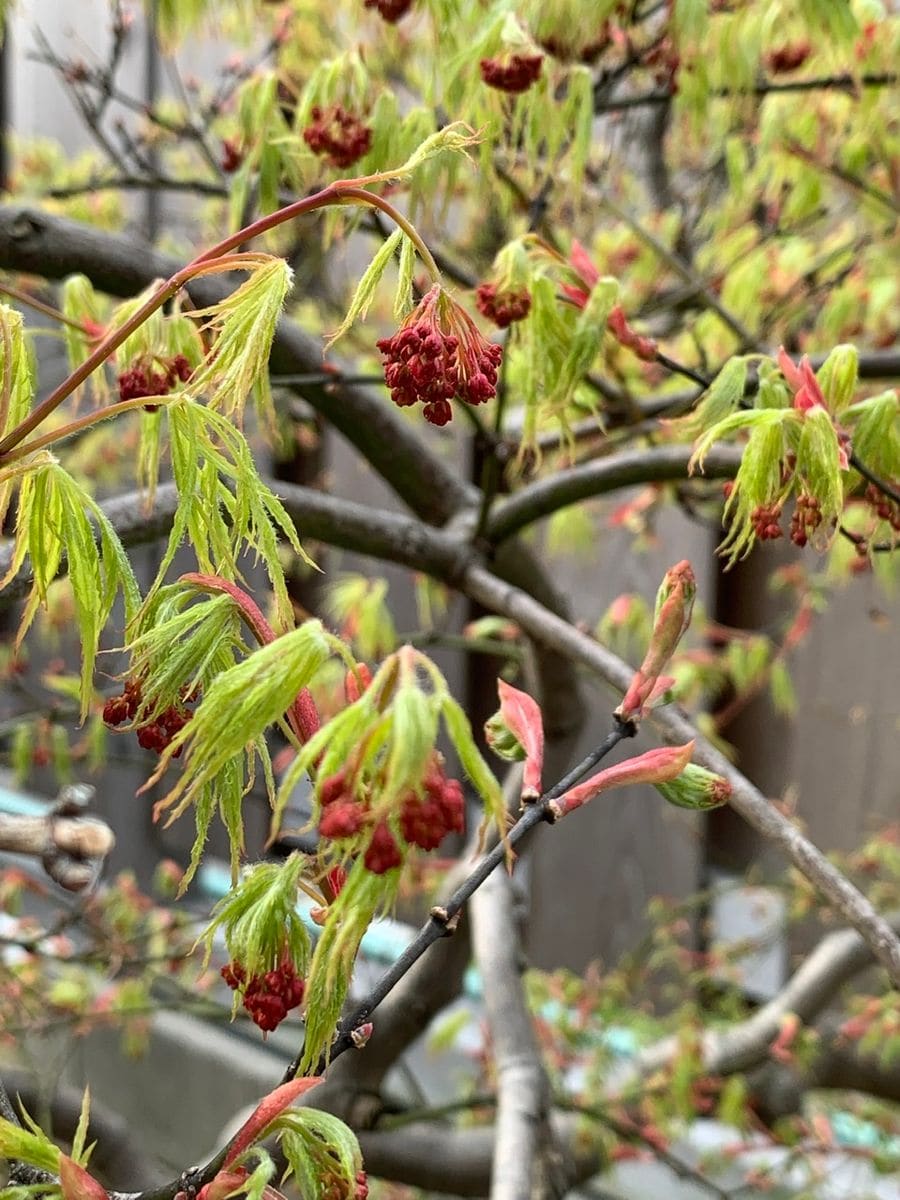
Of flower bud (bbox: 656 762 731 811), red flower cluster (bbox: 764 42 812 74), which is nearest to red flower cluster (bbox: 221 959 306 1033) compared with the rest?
flower bud (bbox: 656 762 731 811)

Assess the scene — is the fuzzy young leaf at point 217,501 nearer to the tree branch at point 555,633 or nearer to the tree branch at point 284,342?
the tree branch at point 555,633

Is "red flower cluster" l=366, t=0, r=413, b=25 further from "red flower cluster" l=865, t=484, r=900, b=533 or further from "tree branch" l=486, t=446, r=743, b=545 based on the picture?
"red flower cluster" l=865, t=484, r=900, b=533

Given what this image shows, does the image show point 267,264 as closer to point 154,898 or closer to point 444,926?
point 444,926

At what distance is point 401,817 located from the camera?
0.80 ft

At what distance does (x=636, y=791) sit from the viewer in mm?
1588

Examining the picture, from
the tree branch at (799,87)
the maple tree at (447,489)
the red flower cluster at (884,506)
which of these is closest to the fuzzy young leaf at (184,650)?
the maple tree at (447,489)

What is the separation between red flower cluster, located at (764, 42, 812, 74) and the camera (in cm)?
95

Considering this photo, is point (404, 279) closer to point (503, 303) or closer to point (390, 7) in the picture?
point (503, 303)

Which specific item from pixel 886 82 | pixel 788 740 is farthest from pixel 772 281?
pixel 788 740

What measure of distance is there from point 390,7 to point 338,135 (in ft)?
0.38

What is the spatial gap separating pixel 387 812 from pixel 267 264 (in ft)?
0.56

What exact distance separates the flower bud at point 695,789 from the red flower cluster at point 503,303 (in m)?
0.25

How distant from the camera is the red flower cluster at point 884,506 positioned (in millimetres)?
506

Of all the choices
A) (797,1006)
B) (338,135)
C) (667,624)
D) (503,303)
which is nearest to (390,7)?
(338,135)
